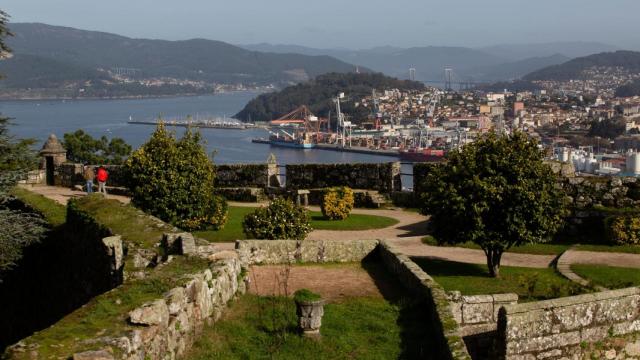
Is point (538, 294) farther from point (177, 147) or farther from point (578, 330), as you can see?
point (177, 147)

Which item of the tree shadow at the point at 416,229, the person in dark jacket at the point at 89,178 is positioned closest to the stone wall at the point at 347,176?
the tree shadow at the point at 416,229

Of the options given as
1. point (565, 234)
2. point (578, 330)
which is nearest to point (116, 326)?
point (578, 330)

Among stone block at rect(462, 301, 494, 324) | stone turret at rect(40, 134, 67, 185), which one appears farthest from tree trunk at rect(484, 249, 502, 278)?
stone turret at rect(40, 134, 67, 185)

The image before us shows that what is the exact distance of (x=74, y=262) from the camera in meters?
16.1

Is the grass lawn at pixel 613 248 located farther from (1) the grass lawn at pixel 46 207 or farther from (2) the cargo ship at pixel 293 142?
(2) the cargo ship at pixel 293 142

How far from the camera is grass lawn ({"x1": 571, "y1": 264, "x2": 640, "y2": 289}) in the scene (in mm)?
13266

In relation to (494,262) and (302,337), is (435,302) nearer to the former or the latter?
(302,337)

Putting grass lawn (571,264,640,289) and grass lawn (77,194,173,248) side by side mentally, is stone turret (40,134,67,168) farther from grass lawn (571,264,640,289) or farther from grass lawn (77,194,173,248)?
grass lawn (571,264,640,289)

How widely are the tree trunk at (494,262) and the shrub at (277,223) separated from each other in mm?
3750

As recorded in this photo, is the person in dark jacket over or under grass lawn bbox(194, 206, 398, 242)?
over

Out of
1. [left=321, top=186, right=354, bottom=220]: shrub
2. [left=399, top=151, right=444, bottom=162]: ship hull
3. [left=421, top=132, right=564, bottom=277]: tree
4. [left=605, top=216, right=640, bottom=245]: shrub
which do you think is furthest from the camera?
[left=399, top=151, right=444, bottom=162]: ship hull

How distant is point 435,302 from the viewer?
33.8 ft

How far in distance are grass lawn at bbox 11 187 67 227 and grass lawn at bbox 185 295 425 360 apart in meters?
9.55

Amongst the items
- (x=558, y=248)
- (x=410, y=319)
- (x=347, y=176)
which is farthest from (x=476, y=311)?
(x=347, y=176)
